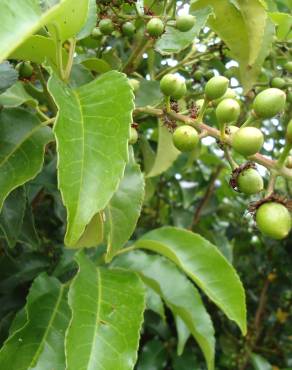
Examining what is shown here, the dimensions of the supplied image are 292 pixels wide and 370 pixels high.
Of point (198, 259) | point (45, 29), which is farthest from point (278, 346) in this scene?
point (45, 29)

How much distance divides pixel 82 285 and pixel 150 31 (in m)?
0.48

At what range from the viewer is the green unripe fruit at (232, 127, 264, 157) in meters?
0.79

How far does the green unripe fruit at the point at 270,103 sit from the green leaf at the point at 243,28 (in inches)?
12.3

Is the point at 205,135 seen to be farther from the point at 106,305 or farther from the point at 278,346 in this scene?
the point at 278,346

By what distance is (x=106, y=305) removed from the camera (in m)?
1.03

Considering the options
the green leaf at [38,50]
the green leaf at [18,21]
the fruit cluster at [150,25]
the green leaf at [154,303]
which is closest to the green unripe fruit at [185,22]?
the fruit cluster at [150,25]

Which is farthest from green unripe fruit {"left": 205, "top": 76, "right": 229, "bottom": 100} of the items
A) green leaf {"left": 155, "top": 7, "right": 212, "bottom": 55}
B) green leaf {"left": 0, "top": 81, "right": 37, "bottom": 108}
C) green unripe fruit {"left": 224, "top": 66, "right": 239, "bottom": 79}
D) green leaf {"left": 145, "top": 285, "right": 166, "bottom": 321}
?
green leaf {"left": 145, "top": 285, "right": 166, "bottom": 321}

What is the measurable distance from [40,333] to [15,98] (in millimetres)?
433

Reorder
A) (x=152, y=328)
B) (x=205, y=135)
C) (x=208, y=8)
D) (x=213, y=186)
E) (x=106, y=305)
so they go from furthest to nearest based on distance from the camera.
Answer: (x=213, y=186), (x=152, y=328), (x=208, y=8), (x=106, y=305), (x=205, y=135)

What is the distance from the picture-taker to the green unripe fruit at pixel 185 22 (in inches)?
43.1

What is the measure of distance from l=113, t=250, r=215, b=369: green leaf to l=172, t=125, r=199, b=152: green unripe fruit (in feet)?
1.52

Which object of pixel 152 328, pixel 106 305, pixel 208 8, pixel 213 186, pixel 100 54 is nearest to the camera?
pixel 106 305

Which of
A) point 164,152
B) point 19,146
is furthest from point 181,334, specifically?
point 19,146

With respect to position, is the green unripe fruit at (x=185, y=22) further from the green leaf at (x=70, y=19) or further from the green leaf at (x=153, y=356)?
the green leaf at (x=153, y=356)
